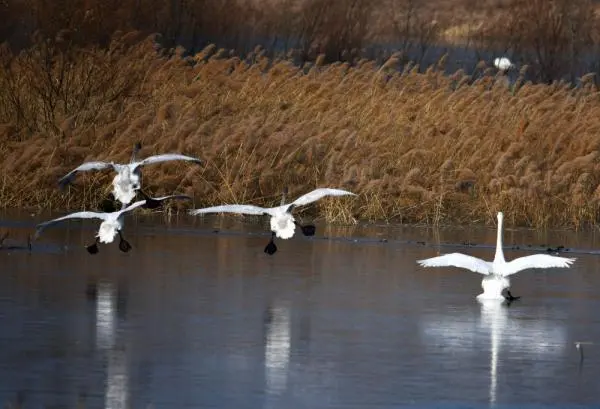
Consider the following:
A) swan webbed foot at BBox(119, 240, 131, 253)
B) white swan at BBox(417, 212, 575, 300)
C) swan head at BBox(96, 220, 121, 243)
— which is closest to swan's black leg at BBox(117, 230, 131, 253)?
swan webbed foot at BBox(119, 240, 131, 253)

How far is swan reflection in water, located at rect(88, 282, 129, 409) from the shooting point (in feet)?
31.7

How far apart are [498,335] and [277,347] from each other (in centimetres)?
166

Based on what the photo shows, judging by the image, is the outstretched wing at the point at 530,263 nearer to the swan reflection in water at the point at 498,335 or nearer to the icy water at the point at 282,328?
the icy water at the point at 282,328

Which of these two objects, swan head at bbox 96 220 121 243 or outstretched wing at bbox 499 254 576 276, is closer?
outstretched wing at bbox 499 254 576 276

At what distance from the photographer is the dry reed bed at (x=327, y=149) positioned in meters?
22.0

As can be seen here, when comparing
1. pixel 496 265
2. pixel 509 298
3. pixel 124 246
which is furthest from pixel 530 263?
pixel 124 246

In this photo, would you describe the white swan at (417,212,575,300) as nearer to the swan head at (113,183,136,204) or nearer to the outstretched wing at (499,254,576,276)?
the outstretched wing at (499,254,576,276)

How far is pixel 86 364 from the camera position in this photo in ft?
35.0

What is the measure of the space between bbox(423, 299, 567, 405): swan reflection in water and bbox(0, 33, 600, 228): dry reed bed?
836 centimetres

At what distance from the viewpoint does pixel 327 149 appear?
23078 mm

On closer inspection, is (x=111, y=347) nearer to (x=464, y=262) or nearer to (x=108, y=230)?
(x=464, y=262)

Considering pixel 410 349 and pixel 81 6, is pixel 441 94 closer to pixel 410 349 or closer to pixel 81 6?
pixel 81 6

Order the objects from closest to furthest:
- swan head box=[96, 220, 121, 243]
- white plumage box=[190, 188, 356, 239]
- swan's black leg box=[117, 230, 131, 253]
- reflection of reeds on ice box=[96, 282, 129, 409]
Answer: reflection of reeds on ice box=[96, 282, 129, 409]
white plumage box=[190, 188, 356, 239]
swan head box=[96, 220, 121, 243]
swan's black leg box=[117, 230, 131, 253]

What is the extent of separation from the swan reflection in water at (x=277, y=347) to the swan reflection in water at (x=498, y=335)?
1.00m
